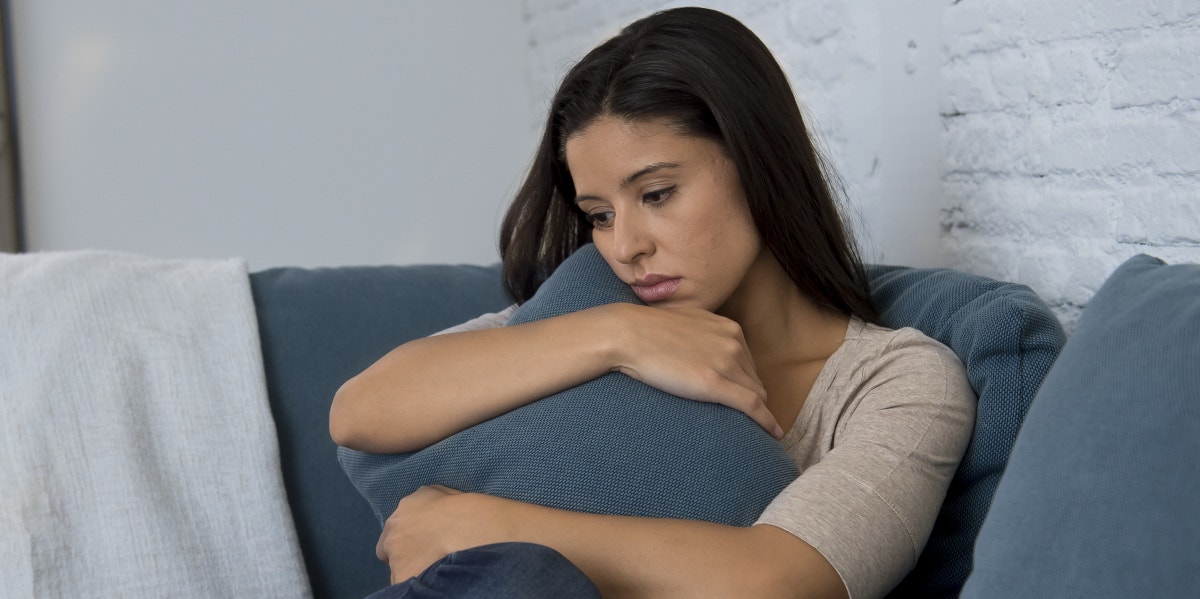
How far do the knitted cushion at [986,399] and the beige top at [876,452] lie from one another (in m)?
0.03

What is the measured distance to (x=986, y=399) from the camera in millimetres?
1218

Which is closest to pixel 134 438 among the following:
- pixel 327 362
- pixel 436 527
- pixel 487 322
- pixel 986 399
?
pixel 327 362

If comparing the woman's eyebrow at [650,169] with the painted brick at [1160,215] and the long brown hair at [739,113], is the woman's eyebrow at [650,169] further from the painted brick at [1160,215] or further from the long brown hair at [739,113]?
the painted brick at [1160,215]

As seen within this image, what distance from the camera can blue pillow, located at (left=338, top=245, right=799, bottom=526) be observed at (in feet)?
3.61

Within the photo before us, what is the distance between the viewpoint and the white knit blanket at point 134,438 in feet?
4.93

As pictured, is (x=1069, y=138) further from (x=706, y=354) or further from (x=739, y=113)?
(x=706, y=354)

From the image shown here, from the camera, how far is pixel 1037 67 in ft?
5.15

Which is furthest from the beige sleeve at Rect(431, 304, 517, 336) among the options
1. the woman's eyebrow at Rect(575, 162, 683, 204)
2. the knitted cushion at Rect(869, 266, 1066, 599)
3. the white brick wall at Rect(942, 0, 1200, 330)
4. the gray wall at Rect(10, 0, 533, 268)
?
the gray wall at Rect(10, 0, 533, 268)

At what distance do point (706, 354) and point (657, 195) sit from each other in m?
0.24

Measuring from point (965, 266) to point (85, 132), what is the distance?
2.40 m

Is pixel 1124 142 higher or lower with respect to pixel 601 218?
higher

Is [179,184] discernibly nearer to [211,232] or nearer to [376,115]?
[211,232]

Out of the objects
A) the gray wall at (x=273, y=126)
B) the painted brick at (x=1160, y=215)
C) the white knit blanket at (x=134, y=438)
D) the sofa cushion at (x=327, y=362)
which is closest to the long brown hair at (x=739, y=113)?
the painted brick at (x=1160, y=215)

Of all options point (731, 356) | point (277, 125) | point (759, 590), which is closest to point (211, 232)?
point (277, 125)
